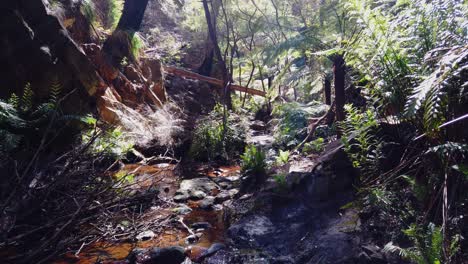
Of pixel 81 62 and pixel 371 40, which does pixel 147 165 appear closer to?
pixel 81 62

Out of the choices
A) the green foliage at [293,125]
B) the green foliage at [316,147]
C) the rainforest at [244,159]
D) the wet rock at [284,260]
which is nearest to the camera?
the rainforest at [244,159]

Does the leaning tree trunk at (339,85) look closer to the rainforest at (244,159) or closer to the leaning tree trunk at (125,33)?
the rainforest at (244,159)

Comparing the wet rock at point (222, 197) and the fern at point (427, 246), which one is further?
the wet rock at point (222, 197)

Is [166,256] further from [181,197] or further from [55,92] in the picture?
[55,92]

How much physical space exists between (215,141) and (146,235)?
4.38 meters

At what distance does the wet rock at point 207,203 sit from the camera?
4.79m

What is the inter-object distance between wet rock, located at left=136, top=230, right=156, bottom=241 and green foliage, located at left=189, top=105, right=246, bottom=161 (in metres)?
3.82

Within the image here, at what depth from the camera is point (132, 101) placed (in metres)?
8.89

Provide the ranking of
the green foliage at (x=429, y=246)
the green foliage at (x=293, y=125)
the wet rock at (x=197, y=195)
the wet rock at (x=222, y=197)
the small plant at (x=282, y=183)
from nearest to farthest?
the green foliage at (x=429, y=246) < the small plant at (x=282, y=183) < the wet rock at (x=222, y=197) < the wet rock at (x=197, y=195) < the green foliage at (x=293, y=125)

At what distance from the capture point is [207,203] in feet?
16.0

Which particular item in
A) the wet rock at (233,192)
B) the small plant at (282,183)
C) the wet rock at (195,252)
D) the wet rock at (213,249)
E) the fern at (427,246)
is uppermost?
the fern at (427,246)

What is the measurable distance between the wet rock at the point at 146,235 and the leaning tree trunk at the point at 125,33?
19.5 ft

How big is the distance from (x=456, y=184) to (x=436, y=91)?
0.68 meters

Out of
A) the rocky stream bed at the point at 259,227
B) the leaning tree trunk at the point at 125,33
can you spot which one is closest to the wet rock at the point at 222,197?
the rocky stream bed at the point at 259,227
